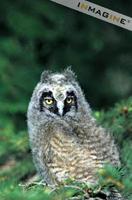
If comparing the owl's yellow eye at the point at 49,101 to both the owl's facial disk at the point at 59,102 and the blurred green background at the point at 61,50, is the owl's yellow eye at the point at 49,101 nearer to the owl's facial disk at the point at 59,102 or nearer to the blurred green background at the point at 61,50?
the owl's facial disk at the point at 59,102

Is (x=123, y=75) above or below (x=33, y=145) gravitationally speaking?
above

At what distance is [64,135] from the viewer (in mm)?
3732

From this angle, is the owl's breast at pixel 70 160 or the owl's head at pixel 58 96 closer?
the owl's breast at pixel 70 160

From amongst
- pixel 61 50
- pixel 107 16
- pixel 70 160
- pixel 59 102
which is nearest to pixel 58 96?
pixel 59 102

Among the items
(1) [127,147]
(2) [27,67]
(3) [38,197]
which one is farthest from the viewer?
(2) [27,67]

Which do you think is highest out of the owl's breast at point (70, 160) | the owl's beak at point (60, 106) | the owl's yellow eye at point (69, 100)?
the owl's yellow eye at point (69, 100)

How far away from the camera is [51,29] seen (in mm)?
7883

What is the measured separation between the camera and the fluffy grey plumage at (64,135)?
3641 millimetres

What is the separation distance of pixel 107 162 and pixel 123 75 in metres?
4.40

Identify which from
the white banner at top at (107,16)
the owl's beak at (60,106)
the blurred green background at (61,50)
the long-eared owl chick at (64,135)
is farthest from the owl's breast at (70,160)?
the blurred green background at (61,50)

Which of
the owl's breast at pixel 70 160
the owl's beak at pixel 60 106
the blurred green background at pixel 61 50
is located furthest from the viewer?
the blurred green background at pixel 61 50

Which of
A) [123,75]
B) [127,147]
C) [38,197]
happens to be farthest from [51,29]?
[38,197]

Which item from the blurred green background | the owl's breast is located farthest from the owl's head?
the blurred green background

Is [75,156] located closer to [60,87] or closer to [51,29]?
[60,87]
